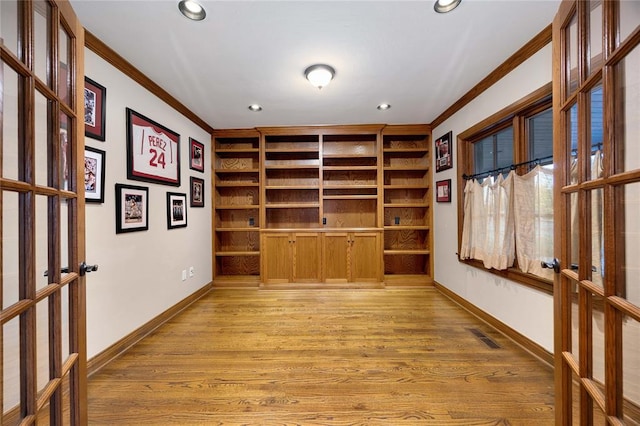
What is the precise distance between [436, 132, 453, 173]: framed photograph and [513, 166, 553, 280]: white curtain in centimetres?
119

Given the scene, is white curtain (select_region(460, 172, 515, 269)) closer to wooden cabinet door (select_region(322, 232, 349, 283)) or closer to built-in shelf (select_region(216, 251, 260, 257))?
wooden cabinet door (select_region(322, 232, 349, 283))

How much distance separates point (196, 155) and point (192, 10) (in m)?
2.12

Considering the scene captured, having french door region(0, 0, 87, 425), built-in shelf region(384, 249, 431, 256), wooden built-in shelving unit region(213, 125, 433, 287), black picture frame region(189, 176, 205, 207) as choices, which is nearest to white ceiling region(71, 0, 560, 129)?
french door region(0, 0, 87, 425)

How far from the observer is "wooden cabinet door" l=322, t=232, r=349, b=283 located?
379 centimetres

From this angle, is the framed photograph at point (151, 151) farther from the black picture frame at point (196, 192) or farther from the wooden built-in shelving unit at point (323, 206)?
the wooden built-in shelving unit at point (323, 206)

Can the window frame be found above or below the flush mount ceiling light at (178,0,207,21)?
below

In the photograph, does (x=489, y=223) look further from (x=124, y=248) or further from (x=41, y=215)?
(x=124, y=248)

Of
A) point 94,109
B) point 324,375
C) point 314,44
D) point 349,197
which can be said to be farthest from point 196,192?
point 324,375

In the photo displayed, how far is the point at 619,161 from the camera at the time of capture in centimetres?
75

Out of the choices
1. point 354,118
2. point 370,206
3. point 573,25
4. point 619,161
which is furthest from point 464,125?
point 619,161

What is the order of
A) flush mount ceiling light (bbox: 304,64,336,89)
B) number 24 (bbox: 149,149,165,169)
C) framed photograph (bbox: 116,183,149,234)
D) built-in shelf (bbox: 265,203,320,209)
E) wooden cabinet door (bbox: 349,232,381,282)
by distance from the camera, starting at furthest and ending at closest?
built-in shelf (bbox: 265,203,320,209) < wooden cabinet door (bbox: 349,232,381,282) < number 24 (bbox: 149,149,165,169) < flush mount ceiling light (bbox: 304,64,336,89) < framed photograph (bbox: 116,183,149,234)

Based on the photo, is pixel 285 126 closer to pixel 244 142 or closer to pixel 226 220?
pixel 244 142

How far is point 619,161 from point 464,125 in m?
2.52

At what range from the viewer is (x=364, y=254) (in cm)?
379
